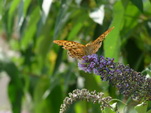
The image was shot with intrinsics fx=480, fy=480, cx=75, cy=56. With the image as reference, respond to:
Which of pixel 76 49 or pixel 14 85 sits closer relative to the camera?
pixel 76 49

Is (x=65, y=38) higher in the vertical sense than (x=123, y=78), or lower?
higher

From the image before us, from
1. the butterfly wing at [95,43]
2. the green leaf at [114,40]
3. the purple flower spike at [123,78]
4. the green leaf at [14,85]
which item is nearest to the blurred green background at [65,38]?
the green leaf at [14,85]

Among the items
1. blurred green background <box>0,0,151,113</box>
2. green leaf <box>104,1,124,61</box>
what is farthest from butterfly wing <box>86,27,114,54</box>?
blurred green background <box>0,0,151,113</box>

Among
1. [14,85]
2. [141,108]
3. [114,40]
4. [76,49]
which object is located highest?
[14,85]

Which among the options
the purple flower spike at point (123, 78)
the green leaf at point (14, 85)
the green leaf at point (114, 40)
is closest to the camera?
the purple flower spike at point (123, 78)

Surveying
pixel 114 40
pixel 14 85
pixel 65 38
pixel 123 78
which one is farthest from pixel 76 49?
pixel 14 85

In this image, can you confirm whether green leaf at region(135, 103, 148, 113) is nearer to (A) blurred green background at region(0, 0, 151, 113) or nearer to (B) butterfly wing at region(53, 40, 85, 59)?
(B) butterfly wing at region(53, 40, 85, 59)

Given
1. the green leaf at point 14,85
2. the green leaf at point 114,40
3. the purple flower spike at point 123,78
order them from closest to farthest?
the purple flower spike at point 123,78, the green leaf at point 114,40, the green leaf at point 14,85

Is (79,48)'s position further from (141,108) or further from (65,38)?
(65,38)

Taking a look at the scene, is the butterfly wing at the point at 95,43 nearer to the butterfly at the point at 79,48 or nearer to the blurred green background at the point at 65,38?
the butterfly at the point at 79,48
